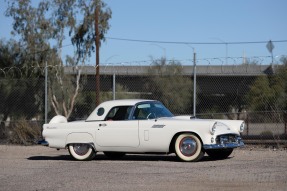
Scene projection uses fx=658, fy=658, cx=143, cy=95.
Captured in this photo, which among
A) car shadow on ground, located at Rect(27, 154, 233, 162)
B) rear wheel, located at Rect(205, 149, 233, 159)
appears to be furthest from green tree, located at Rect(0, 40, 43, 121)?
rear wheel, located at Rect(205, 149, 233, 159)

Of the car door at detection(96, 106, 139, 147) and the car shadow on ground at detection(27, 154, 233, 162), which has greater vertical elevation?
the car door at detection(96, 106, 139, 147)

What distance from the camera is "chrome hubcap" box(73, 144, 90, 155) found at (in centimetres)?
1524

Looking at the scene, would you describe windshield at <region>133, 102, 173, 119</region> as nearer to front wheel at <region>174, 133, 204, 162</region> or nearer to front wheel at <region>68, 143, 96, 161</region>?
front wheel at <region>174, 133, 204, 162</region>

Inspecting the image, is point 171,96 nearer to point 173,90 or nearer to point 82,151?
point 173,90

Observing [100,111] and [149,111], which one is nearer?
[149,111]

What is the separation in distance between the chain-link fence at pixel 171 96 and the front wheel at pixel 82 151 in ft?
15.8

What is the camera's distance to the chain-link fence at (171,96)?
21031 millimetres

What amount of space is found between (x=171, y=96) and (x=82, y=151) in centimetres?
1107

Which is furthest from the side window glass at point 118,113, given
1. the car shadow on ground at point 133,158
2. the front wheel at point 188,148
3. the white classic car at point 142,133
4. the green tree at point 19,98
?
the green tree at point 19,98

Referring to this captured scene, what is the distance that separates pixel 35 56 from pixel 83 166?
2982 cm

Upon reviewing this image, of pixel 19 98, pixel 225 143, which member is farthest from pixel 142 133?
pixel 19 98

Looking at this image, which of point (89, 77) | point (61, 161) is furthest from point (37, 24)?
point (61, 161)

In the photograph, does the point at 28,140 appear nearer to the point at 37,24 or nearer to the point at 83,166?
the point at 83,166

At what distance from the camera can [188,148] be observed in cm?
1425
